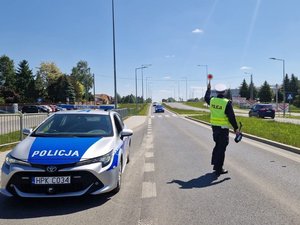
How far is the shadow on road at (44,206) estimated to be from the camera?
5.00 meters

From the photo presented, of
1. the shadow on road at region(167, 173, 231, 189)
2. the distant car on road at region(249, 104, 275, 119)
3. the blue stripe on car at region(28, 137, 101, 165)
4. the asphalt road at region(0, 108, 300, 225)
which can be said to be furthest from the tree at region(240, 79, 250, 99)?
the blue stripe on car at region(28, 137, 101, 165)

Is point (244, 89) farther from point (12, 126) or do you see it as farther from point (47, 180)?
point (47, 180)

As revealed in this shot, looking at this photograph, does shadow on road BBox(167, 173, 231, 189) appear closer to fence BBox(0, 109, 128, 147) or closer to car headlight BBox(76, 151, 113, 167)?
car headlight BBox(76, 151, 113, 167)

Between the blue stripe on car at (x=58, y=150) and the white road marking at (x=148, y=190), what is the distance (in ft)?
3.90

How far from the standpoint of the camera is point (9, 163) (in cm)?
546

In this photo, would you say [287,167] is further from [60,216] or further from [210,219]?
[60,216]

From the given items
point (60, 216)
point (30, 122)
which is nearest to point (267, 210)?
point (60, 216)

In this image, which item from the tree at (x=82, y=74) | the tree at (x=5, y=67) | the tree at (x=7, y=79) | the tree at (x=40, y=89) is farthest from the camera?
the tree at (x=82, y=74)

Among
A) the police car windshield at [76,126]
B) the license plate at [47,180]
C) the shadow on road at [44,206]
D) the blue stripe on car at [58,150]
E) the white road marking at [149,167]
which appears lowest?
the white road marking at [149,167]

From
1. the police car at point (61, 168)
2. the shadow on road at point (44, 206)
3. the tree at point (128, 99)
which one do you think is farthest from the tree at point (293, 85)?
the shadow on road at point (44, 206)

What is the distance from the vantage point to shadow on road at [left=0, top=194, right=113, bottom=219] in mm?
4996

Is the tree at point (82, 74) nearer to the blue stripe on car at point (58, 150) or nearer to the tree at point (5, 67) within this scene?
the tree at point (5, 67)

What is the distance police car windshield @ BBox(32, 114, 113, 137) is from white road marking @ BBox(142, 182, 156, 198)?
1.13m

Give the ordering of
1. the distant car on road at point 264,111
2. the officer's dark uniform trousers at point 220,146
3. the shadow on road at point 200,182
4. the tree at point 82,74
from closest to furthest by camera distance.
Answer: the shadow on road at point 200,182 < the officer's dark uniform trousers at point 220,146 < the distant car on road at point 264,111 < the tree at point 82,74
